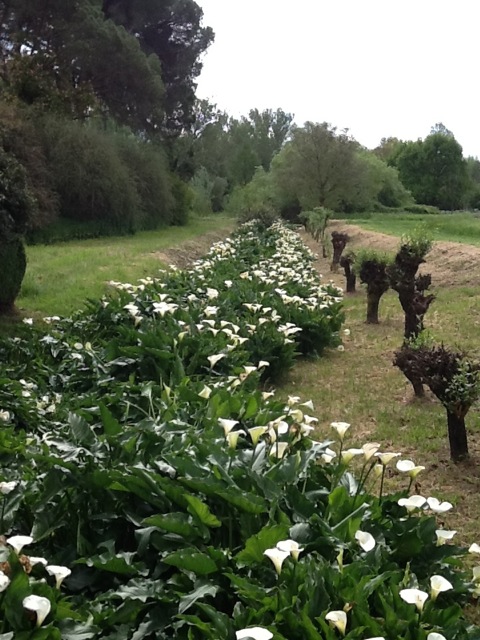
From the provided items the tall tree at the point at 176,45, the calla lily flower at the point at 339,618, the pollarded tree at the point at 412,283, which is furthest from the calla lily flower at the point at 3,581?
the tall tree at the point at 176,45

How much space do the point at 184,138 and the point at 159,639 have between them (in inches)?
1639

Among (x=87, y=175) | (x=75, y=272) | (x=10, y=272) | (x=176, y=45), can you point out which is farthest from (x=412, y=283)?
(x=176, y=45)

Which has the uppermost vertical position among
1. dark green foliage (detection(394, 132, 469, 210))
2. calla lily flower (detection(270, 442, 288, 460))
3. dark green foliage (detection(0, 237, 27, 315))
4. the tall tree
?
the tall tree

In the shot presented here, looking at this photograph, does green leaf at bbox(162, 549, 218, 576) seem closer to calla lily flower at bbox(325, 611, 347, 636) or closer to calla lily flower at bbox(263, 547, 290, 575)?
calla lily flower at bbox(263, 547, 290, 575)

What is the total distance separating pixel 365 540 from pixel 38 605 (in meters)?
1.20

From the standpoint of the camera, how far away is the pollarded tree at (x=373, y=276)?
33.1 feet

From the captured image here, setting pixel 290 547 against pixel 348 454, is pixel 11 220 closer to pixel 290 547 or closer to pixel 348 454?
pixel 348 454

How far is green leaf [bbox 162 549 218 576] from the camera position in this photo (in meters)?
2.32

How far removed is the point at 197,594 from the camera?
7.31 feet

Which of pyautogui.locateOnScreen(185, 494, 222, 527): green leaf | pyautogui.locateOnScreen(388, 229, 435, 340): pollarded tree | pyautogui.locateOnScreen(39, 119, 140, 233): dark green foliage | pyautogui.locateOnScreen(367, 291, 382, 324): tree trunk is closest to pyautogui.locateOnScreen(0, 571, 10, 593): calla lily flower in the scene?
pyautogui.locateOnScreen(185, 494, 222, 527): green leaf

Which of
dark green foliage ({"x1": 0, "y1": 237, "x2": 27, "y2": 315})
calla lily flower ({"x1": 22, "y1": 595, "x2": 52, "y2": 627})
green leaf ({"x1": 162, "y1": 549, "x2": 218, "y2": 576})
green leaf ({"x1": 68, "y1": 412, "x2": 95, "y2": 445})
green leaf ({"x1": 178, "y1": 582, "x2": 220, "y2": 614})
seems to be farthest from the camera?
dark green foliage ({"x1": 0, "y1": 237, "x2": 27, "y2": 315})

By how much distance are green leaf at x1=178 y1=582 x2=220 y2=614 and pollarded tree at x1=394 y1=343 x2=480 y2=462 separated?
9.64 ft

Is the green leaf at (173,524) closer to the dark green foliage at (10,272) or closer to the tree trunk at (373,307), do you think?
the dark green foliage at (10,272)

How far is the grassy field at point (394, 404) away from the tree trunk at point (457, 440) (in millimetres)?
77
